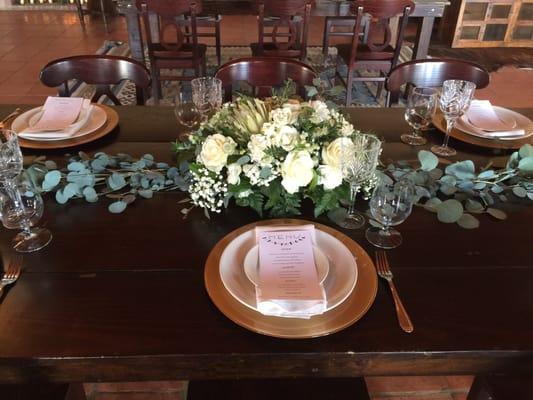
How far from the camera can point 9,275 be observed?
0.90m

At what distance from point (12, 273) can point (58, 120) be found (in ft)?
2.27

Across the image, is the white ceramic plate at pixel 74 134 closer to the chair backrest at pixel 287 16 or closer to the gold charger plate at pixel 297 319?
the gold charger plate at pixel 297 319

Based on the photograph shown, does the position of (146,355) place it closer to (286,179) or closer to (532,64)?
(286,179)

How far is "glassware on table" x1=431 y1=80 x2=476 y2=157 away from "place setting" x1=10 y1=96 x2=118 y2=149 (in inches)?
39.7

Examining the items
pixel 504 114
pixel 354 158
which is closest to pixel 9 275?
pixel 354 158

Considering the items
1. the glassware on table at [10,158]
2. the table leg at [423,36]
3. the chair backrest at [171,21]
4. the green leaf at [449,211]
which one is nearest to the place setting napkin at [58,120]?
the glassware on table at [10,158]

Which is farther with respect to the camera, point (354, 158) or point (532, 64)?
point (532, 64)

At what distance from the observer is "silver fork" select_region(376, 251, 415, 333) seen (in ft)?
2.70

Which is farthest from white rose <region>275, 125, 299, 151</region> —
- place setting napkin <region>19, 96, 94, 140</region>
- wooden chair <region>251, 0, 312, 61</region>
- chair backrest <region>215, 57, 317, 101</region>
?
wooden chair <region>251, 0, 312, 61</region>

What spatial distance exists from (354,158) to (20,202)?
714 millimetres

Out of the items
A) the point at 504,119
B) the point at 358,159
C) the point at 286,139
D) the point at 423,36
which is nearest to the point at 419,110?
the point at 504,119

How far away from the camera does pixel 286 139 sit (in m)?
0.97

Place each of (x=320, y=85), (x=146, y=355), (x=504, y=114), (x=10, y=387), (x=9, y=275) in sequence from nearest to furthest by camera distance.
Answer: (x=146, y=355) → (x=9, y=275) → (x=10, y=387) → (x=320, y=85) → (x=504, y=114)

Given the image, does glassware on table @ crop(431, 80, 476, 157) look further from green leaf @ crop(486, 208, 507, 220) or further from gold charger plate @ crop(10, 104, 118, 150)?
gold charger plate @ crop(10, 104, 118, 150)
